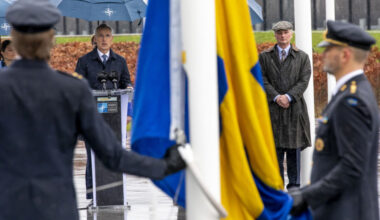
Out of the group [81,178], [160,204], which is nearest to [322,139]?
[160,204]

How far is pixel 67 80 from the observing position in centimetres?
405

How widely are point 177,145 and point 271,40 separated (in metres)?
23.5

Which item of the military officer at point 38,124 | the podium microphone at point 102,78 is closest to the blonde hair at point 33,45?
the military officer at point 38,124

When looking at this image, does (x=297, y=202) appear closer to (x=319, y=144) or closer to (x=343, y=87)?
(x=319, y=144)

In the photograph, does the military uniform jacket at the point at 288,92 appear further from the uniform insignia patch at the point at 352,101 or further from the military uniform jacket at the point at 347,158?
the uniform insignia patch at the point at 352,101

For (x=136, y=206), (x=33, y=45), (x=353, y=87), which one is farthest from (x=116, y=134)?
(x=33, y=45)

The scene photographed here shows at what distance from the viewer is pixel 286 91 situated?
400 inches

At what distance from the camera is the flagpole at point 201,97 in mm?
4371

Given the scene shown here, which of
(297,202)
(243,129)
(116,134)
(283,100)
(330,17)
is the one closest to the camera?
(297,202)

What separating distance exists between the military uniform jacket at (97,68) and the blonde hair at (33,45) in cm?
589

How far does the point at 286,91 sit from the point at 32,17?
21.0 feet

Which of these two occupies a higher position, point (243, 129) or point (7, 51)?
point (7, 51)

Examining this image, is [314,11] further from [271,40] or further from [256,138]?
[256,138]

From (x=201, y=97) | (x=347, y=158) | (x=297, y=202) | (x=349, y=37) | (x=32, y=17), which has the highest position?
(x=32, y=17)
